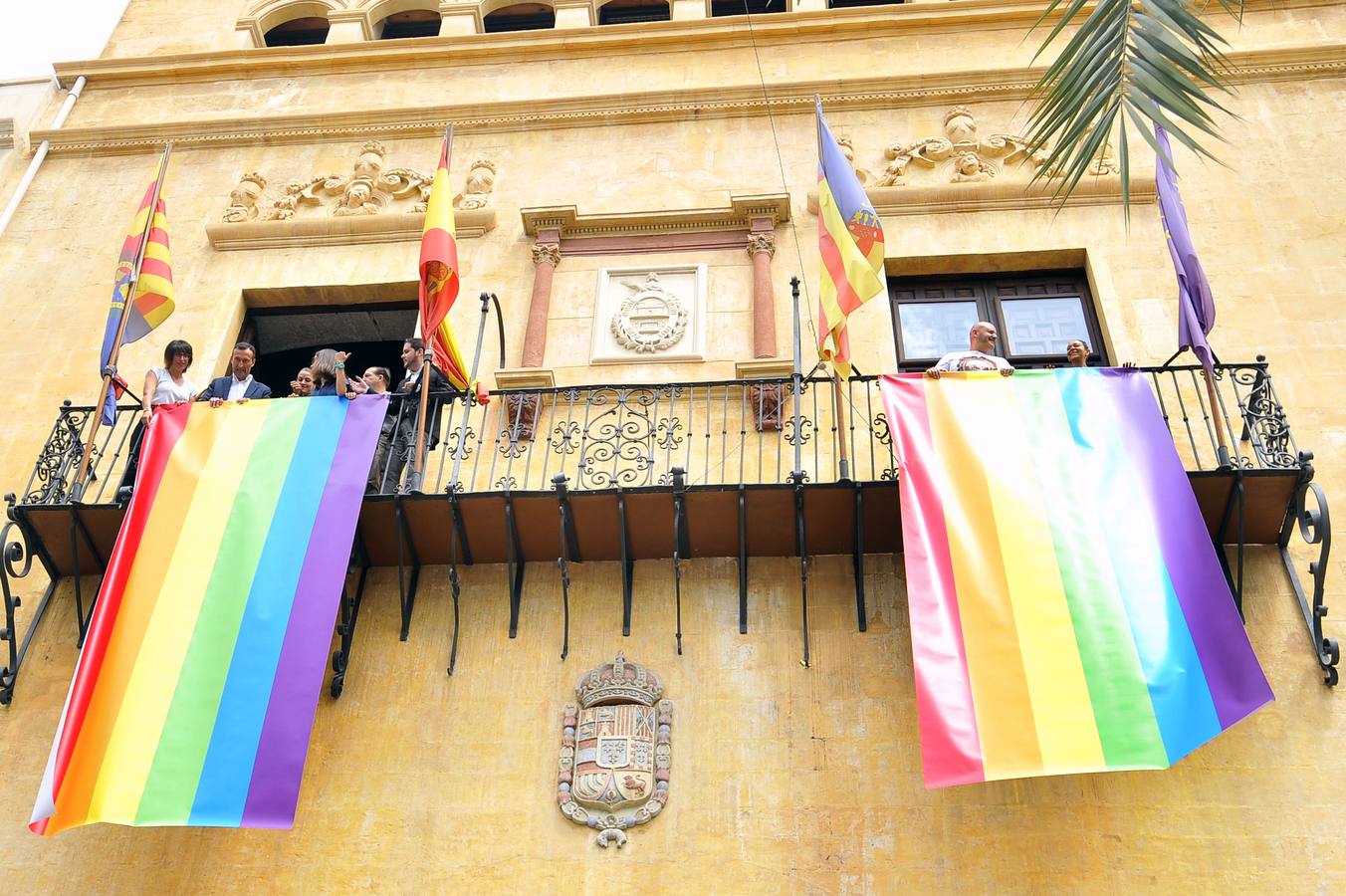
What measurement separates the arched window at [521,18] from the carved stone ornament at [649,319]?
5288 millimetres

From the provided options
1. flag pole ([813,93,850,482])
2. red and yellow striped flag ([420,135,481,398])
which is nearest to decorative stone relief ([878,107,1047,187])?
flag pole ([813,93,850,482])

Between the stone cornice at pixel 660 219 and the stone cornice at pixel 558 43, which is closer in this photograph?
the stone cornice at pixel 660 219

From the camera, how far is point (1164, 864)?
7.20 m

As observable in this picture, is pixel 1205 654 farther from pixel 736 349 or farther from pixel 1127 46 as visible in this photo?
pixel 736 349

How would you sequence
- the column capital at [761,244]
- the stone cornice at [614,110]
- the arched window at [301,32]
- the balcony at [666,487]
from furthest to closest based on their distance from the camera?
the arched window at [301,32] → the stone cornice at [614,110] → the column capital at [761,244] → the balcony at [666,487]

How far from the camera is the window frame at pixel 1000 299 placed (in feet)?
33.9

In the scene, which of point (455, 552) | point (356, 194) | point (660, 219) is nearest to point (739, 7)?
point (660, 219)

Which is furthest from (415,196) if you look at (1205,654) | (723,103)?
(1205,654)

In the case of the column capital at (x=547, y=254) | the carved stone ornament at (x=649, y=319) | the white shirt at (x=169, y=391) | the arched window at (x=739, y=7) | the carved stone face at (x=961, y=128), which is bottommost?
the white shirt at (x=169, y=391)

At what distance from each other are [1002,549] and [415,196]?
667 cm

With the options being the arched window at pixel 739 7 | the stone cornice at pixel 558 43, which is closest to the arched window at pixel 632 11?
the arched window at pixel 739 7

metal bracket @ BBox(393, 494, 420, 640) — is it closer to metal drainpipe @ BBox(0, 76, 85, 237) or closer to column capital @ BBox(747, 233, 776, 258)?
column capital @ BBox(747, 233, 776, 258)

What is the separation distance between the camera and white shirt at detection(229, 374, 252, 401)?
9.47 metres

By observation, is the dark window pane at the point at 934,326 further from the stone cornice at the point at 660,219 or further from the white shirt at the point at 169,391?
the white shirt at the point at 169,391
